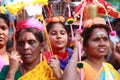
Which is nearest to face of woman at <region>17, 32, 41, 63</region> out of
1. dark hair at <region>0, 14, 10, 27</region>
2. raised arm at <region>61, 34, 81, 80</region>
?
raised arm at <region>61, 34, 81, 80</region>

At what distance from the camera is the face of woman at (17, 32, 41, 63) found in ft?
14.4

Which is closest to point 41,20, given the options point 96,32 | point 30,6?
point 30,6

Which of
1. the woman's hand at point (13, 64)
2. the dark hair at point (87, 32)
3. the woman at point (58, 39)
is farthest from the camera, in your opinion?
the woman at point (58, 39)

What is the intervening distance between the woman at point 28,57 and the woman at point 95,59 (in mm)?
223

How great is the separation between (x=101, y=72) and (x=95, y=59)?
0.81 ft

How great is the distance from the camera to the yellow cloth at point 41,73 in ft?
13.9

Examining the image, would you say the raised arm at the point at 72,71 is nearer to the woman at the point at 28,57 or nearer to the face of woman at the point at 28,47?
the woman at the point at 28,57

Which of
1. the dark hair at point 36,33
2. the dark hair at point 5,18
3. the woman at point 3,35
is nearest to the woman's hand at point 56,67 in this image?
the dark hair at point 36,33

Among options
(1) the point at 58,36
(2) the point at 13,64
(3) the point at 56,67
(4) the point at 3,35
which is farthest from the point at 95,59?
(4) the point at 3,35

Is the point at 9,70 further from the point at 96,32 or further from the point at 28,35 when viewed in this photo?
the point at 96,32

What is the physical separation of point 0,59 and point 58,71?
1100 millimetres

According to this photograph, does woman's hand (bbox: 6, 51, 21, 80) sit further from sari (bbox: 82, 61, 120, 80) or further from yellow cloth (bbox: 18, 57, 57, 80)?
sari (bbox: 82, 61, 120, 80)

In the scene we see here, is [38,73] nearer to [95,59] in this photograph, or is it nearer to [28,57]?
[28,57]

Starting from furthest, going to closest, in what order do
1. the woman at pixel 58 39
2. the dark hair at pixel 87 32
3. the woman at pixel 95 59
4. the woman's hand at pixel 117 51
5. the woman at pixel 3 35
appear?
the woman at pixel 58 39, the woman at pixel 3 35, the dark hair at pixel 87 32, the woman's hand at pixel 117 51, the woman at pixel 95 59
